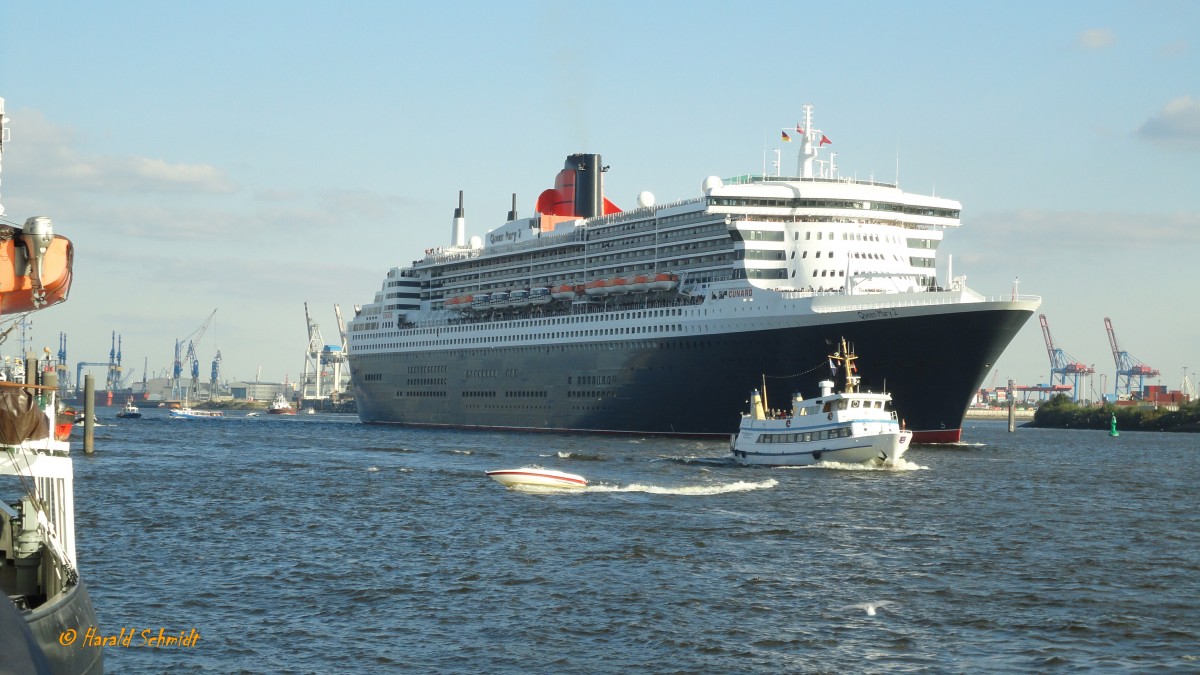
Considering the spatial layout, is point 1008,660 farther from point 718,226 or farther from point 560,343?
point 560,343

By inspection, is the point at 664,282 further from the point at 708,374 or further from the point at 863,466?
the point at 863,466

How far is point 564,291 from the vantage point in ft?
297

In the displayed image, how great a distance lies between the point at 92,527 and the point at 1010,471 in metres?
39.5

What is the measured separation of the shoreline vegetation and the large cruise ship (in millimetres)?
62881

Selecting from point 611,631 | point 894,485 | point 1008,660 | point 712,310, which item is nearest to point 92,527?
point 611,631

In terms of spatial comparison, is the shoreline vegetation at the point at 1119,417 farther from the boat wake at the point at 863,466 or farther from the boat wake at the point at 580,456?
the boat wake at the point at 863,466

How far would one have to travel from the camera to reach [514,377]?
307ft

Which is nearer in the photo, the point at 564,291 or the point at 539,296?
the point at 564,291

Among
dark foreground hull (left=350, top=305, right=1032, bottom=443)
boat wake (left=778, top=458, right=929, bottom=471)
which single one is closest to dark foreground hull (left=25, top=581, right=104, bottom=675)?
boat wake (left=778, top=458, right=929, bottom=471)

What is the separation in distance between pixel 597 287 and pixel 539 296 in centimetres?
820

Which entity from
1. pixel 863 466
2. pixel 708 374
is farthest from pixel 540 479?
pixel 708 374

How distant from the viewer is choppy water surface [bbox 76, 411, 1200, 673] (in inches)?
798

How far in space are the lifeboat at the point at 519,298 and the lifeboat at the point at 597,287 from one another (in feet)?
27.4

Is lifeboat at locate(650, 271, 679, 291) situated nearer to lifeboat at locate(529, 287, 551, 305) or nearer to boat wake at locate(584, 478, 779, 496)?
→ lifeboat at locate(529, 287, 551, 305)
